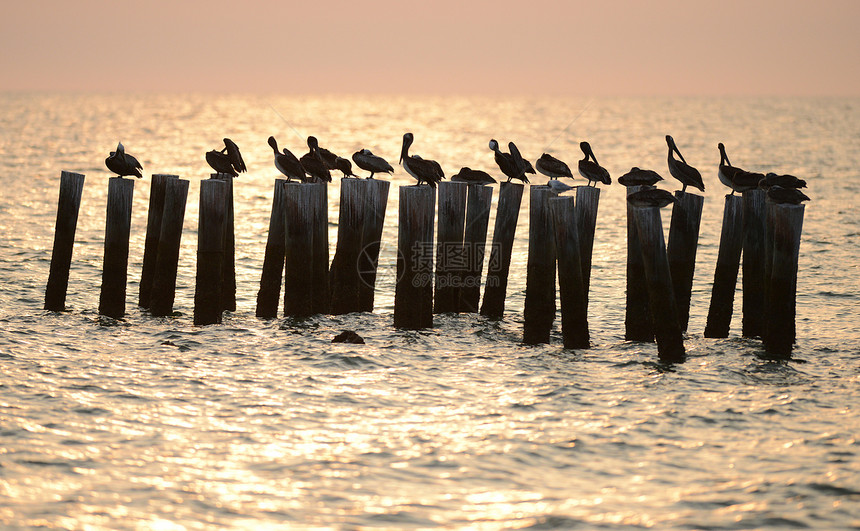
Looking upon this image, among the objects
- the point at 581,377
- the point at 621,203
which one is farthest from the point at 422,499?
the point at 621,203

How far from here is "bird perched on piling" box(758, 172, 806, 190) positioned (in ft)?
40.7

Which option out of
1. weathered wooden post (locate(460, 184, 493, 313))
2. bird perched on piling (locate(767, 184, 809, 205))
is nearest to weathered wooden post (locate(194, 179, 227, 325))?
weathered wooden post (locate(460, 184, 493, 313))

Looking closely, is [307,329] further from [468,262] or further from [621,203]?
[621,203]

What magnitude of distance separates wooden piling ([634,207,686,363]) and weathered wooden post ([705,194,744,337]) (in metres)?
1.79

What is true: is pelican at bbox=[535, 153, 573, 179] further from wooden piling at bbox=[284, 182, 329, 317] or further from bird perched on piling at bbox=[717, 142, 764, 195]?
wooden piling at bbox=[284, 182, 329, 317]

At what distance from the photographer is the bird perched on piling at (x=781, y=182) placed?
12391 mm

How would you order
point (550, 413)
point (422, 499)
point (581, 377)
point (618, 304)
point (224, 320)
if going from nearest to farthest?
point (422, 499)
point (550, 413)
point (581, 377)
point (224, 320)
point (618, 304)

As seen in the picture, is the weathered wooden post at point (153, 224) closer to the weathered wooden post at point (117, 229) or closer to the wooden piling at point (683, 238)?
the weathered wooden post at point (117, 229)

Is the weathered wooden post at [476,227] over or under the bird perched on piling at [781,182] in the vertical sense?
under

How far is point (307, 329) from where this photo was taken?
1433 cm

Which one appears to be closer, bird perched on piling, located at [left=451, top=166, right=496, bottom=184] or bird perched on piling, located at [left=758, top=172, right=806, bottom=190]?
bird perched on piling, located at [left=758, top=172, right=806, bottom=190]

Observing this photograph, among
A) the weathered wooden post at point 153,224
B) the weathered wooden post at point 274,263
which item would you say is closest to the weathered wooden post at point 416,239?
the weathered wooden post at point 274,263

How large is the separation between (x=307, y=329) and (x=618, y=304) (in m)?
6.96

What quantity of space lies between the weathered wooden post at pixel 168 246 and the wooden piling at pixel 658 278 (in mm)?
6944
